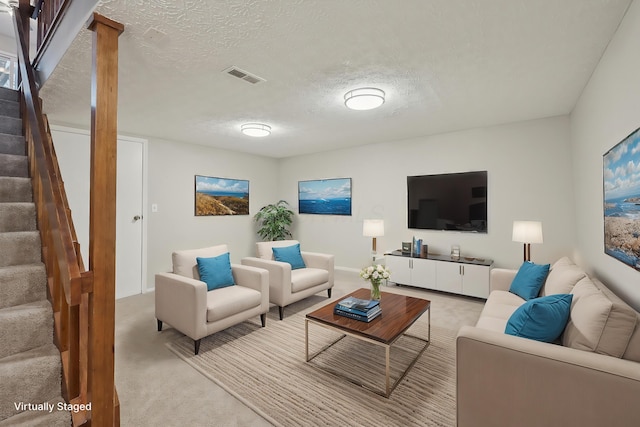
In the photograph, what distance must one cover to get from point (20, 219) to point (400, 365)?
10.0 feet

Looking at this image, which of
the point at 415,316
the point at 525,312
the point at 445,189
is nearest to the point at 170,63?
the point at 415,316

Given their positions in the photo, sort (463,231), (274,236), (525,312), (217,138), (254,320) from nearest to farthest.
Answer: (525,312) → (254,320) → (463,231) → (217,138) → (274,236)

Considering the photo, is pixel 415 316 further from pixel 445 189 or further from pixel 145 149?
pixel 145 149

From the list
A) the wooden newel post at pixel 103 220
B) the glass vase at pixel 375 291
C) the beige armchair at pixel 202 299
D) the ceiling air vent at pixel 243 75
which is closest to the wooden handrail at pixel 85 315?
the wooden newel post at pixel 103 220

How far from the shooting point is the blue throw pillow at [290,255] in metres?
3.83

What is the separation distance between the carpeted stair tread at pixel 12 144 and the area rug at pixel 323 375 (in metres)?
2.24

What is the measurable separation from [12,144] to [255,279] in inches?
98.7

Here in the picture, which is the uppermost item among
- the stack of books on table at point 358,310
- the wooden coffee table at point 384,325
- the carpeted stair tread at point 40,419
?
the stack of books on table at point 358,310

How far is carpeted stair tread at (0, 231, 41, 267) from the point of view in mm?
1897

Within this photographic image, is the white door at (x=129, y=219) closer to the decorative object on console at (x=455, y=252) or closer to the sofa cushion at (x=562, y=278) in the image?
the decorative object on console at (x=455, y=252)

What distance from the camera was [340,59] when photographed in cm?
221

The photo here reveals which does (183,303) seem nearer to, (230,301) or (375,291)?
(230,301)

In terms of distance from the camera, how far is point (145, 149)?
4.38 metres

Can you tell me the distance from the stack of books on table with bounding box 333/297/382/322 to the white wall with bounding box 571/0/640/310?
1.60 m
